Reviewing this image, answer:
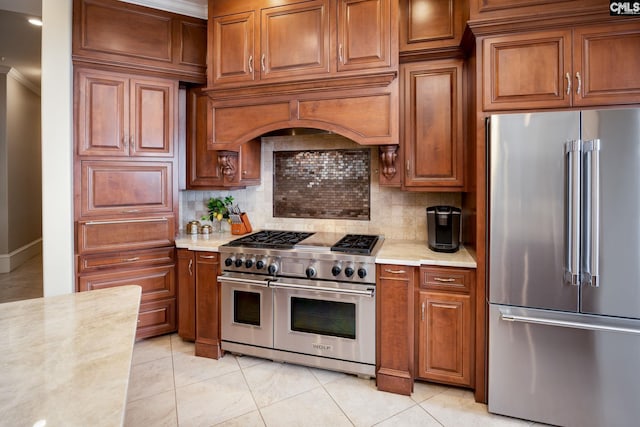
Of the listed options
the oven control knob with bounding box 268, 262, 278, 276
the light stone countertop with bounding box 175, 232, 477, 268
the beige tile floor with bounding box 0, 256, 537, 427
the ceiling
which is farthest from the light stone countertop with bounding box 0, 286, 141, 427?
the ceiling

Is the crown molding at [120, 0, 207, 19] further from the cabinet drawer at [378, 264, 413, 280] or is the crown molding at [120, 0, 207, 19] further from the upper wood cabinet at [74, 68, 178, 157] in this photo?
the cabinet drawer at [378, 264, 413, 280]

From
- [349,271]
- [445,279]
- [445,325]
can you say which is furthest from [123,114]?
[445,325]

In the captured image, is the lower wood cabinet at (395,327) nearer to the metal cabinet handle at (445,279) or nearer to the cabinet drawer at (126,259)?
the metal cabinet handle at (445,279)

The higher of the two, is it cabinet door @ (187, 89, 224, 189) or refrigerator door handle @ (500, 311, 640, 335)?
A: cabinet door @ (187, 89, 224, 189)

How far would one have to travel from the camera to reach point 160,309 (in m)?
3.17

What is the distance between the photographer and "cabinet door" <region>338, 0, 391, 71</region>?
2.54m

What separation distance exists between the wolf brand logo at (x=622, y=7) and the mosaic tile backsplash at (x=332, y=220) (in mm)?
1479

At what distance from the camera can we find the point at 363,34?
2.59 metres

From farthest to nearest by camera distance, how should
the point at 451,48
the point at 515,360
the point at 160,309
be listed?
the point at 160,309, the point at 451,48, the point at 515,360

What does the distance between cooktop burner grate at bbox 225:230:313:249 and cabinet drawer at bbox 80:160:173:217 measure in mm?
806

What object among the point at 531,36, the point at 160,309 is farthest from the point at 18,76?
the point at 531,36

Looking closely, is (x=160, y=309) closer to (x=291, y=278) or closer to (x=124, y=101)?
(x=291, y=278)

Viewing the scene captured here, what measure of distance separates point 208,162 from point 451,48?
7.44 feet

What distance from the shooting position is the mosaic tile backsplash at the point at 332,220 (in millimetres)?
3072
